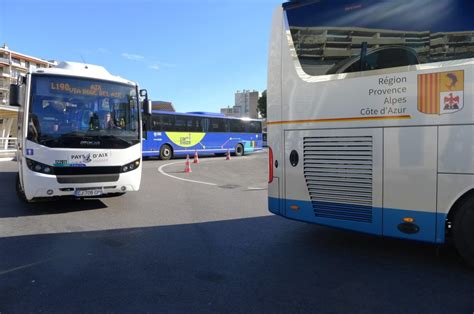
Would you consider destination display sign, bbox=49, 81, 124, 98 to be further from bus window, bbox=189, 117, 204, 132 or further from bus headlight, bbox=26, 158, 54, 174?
bus window, bbox=189, 117, 204, 132

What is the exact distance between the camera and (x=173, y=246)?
16.5ft

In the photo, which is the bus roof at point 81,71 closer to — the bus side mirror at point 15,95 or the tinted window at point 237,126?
the bus side mirror at point 15,95

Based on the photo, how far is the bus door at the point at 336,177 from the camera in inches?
166

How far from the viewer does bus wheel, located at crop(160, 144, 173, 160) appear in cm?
2247

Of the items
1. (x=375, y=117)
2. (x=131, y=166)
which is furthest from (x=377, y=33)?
(x=131, y=166)

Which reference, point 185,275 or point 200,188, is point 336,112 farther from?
point 200,188

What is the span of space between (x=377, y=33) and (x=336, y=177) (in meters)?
1.77

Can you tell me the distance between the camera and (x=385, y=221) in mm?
4164

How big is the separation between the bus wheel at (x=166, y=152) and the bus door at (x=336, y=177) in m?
18.4

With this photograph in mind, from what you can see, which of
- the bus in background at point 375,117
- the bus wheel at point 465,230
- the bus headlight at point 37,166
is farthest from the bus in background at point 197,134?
the bus wheel at point 465,230

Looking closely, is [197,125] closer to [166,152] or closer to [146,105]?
[166,152]

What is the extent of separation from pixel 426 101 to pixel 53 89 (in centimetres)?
655

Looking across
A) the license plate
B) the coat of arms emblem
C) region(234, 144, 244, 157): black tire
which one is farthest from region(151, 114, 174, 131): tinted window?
the coat of arms emblem

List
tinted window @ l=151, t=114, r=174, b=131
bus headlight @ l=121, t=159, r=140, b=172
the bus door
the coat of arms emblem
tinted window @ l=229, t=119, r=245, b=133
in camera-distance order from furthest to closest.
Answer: tinted window @ l=229, t=119, r=245, b=133, tinted window @ l=151, t=114, r=174, b=131, bus headlight @ l=121, t=159, r=140, b=172, the bus door, the coat of arms emblem
